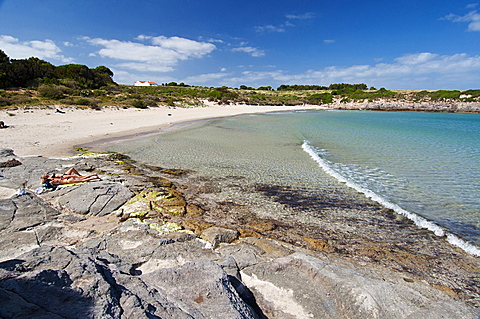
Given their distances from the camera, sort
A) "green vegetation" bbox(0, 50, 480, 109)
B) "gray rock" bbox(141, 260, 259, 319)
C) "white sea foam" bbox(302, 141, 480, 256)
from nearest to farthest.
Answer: "gray rock" bbox(141, 260, 259, 319)
"white sea foam" bbox(302, 141, 480, 256)
"green vegetation" bbox(0, 50, 480, 109)

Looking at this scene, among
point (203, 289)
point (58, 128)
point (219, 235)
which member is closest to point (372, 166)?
point (219, 235)

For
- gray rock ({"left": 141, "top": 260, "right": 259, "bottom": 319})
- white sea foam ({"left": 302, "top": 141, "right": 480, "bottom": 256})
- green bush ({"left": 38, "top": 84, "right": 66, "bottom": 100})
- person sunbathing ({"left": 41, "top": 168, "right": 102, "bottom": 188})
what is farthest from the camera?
green bush ({"left": 38, "top": 84, "right": 66, "bottom": 100})

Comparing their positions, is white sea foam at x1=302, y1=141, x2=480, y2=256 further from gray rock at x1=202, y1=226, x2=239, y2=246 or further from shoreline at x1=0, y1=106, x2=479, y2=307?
gray rock at x1=202, y1=226, x2=239, y2=246

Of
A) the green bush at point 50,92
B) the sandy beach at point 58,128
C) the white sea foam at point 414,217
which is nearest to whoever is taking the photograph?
the white sea foam at point 414,217

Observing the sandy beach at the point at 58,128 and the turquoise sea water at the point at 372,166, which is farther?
the sandy beach at the point at 58,128

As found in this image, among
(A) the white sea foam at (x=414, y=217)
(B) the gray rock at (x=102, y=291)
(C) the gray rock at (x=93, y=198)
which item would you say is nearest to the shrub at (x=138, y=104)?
(C) the gray rock at (x=93, y=198)

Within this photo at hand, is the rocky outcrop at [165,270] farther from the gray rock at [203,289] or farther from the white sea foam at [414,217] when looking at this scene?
the white sea foam at [414,217]

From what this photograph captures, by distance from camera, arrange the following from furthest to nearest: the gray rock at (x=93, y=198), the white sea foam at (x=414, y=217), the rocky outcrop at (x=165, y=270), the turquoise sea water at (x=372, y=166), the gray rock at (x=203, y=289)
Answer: the turquoise sea water at (x=372, y=166)
the gray rock at (x=93, y=198)
the white sea foam at (x=414, y=217)
the gray rock at (x=203, y=289)
the rocky outcrop at (x=165, y=270)

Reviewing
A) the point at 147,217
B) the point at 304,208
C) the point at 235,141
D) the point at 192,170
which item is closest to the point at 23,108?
the point at 235,141

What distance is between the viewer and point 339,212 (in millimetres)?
5508

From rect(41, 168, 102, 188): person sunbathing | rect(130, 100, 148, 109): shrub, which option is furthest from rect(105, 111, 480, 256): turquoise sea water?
rect(130, 100, 148, 109): shrub

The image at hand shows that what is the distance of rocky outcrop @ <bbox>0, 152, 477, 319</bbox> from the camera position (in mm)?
1885

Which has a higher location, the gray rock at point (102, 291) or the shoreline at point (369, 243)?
the gray rock at point (102, 291)

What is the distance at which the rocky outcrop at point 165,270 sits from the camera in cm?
188
